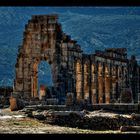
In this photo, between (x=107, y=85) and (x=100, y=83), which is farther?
(x=107, y=85)

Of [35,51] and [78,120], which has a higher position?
[35,51]

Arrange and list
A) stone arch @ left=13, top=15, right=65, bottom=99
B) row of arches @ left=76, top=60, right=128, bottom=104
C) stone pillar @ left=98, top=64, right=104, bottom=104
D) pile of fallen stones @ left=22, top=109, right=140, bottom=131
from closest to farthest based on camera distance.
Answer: pile of fallen stones @ left=22, top=109, right=140, bottom=131
stone arch @ left=13, top=15, right=65, bottom=99
row of arches @ left=76, top=60, right=128, bottom=104
stone pillar @ left=98, top=64, right=104, bottom=104

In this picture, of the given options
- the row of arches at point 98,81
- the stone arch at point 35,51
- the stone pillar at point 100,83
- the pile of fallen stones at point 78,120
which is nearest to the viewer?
the pile of fallen stones at point 78,120

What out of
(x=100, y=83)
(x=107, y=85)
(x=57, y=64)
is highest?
(x=57, y=64)

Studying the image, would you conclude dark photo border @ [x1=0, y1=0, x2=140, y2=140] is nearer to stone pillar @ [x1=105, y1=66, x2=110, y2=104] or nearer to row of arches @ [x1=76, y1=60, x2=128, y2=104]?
row of arches @ [x1=76, y1=60, x2=128, y2=104]

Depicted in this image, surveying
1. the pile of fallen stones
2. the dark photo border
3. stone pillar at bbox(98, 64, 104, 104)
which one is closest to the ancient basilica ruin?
stone pillar at bbox(98, 64, 104, 104)

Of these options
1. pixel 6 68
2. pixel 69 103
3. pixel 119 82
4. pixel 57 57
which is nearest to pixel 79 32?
pixel 6 68
